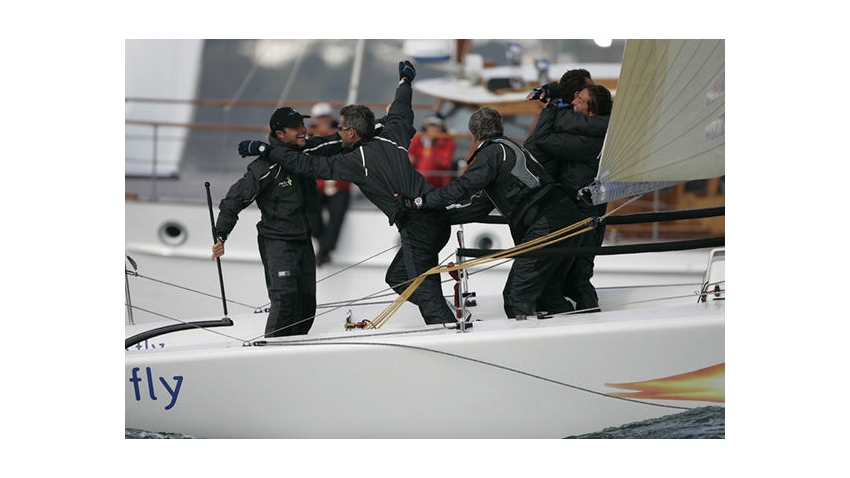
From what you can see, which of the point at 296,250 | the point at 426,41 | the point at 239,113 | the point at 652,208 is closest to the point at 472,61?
the point at 426,41

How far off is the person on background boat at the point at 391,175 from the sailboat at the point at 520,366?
1.04ft

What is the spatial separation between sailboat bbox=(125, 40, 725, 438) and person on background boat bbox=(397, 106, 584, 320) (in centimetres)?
24

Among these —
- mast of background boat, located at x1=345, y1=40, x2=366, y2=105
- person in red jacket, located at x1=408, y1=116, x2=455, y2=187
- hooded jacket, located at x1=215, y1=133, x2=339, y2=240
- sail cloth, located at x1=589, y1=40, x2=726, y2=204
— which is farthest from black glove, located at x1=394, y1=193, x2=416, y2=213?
mast of background boat, located at x1=345, y1=40, x2=366, y2=105

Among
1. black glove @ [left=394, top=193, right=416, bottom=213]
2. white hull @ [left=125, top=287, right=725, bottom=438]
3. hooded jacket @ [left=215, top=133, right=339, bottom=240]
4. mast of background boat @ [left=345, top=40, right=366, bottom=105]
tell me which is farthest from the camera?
mast of background boat @ [left=345, top=40, right=366, bottom=105]

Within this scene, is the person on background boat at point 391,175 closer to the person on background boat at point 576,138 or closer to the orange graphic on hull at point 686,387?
the person on background boat at point 576,138

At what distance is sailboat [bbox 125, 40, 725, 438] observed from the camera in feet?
14.7

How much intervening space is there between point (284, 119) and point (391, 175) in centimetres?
56

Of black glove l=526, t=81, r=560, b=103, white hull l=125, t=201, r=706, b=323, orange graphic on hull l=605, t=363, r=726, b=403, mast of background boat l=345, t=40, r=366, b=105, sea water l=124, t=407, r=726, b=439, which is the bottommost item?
sea water l=124, t=407, r=726, b=439

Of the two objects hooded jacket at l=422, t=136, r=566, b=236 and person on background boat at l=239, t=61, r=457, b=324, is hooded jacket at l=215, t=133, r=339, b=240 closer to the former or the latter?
person on background boat at l=239, t=61, r=457, b=324

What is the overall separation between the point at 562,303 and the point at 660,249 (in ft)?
2.41

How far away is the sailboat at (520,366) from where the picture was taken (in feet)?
14.7

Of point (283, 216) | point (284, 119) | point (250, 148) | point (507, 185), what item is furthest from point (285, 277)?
point (507, 185)

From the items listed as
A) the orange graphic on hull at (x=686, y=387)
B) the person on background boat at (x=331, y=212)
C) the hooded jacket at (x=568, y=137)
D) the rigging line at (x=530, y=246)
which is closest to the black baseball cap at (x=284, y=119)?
the rigging line at (x=530, y=246)
